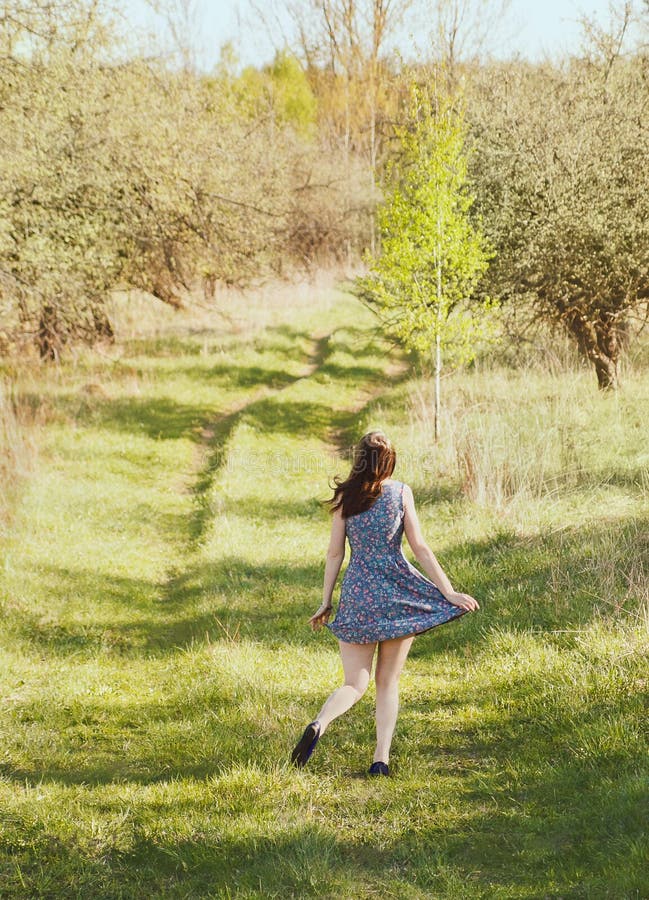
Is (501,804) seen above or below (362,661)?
below

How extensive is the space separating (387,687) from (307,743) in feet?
1.81

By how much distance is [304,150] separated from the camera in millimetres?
33812

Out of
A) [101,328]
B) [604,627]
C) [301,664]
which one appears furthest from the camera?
[101,328]

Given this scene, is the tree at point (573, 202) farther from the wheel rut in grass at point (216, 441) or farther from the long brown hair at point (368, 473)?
the long brown hair at point (368, 473)

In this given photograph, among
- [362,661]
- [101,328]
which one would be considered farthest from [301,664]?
[101,328]

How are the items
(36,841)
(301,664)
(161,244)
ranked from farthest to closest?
(161,244)
(301,664)
(36,841)

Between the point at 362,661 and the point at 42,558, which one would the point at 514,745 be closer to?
the point at 362,661

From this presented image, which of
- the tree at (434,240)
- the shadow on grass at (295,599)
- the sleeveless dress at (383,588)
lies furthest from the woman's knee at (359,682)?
the tree at (434,240)

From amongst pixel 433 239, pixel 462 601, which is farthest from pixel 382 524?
pixel 433 239

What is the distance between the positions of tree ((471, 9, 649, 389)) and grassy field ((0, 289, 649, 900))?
132 cm

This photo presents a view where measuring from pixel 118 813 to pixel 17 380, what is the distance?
1301 centimetres

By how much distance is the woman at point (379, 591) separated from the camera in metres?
4.59

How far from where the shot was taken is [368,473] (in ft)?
15.1

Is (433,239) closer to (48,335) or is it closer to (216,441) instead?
(216,441)
